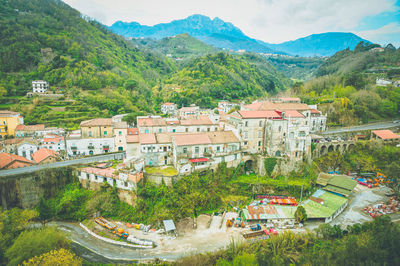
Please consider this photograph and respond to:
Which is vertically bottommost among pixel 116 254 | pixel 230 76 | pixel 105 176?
pixel 116 254

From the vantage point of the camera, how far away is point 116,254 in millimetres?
23578

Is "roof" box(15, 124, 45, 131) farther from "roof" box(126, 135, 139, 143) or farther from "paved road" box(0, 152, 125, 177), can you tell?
"roof" box(126, 135, 139, 143)

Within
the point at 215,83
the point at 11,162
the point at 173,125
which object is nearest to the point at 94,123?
the point at 11,162

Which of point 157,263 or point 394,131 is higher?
point 394,131

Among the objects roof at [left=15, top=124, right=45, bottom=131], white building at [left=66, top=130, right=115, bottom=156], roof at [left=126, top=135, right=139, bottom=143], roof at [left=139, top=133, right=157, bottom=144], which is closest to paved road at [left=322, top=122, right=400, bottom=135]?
roof at [left=139, top=133, right=157, bottom=144]

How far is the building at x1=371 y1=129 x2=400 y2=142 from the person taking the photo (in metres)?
42.4

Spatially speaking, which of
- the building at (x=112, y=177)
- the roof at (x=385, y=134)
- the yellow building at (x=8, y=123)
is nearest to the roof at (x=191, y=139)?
the building at (x=112, y=177)

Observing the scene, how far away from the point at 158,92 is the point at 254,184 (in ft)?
231

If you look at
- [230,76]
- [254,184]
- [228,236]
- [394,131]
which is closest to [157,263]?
→ [228,236]

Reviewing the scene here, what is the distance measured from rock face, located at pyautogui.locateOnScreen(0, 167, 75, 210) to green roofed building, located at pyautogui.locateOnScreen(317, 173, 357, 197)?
40526mm

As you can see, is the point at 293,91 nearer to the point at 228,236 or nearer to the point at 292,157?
the point at 292,157

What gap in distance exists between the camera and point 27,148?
3959 cm

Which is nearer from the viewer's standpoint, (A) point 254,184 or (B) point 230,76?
(A) point 254,184

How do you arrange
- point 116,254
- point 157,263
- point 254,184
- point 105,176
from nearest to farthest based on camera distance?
1. point 157,263
2. point 116,254
3. point 105,176
4. point 254,184
